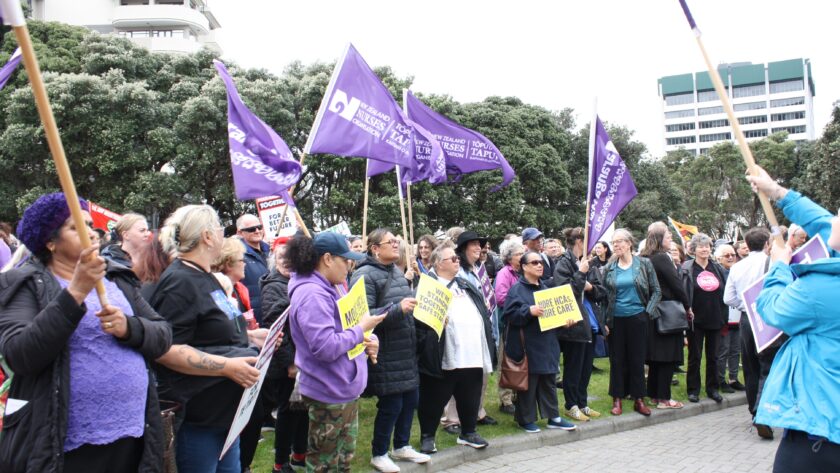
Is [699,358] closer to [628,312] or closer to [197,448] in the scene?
[628,312]

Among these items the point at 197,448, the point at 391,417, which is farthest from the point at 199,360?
the point at 391,417

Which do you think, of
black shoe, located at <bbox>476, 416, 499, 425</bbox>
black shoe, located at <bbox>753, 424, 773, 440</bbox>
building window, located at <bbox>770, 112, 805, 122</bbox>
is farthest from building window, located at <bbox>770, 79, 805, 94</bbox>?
black shoe, located at <bbox>476, 416, 499, 425</bbox>

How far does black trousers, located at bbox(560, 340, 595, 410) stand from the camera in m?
7.75

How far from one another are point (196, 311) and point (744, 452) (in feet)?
20.4

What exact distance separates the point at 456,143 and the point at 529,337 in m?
3.22

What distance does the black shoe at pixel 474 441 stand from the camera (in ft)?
21.5

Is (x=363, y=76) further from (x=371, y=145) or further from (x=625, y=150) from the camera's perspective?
(x=625, y=150)

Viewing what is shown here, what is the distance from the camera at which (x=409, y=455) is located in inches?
235

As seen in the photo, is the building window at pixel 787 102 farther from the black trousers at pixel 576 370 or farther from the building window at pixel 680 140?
the black trousers at pixel 576 370

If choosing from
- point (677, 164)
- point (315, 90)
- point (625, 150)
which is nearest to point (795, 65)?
point (677, 164)

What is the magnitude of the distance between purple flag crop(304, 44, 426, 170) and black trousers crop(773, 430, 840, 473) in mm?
4896

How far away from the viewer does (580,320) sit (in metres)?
7.21

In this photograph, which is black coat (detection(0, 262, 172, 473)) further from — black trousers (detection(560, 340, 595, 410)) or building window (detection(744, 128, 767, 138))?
building window (detection(744, 128, 767, 138))

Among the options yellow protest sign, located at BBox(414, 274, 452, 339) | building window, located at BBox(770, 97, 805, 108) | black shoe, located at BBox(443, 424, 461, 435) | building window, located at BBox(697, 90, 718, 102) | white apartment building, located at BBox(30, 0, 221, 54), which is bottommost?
A: black shoe, located at BBox(443, 424, 461, 435)
